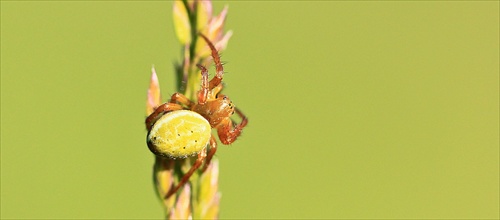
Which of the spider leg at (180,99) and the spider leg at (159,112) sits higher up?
the spider leg at (180,99)

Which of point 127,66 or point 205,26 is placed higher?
point 127,66

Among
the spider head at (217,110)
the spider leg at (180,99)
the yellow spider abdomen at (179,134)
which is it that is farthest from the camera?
the spider head at (217,110)

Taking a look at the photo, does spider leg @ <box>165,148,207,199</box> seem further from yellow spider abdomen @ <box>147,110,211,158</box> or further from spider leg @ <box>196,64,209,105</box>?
spider leg @ <box>196,64,209,105</box>

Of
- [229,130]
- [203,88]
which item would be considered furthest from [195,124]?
[229,130]

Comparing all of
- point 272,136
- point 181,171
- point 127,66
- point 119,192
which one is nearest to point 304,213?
point 272,136

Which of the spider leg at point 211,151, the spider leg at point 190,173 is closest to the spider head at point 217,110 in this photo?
the spider leg at point 211,151

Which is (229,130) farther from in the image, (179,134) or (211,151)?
(179,134)

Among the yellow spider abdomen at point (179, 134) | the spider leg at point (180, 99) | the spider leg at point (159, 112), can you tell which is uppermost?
the spider leg at point (180, 99)

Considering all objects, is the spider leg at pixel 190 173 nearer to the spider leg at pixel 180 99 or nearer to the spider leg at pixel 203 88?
the spider leg at pixel 180 99

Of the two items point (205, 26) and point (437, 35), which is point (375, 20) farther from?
point (205, 26)
